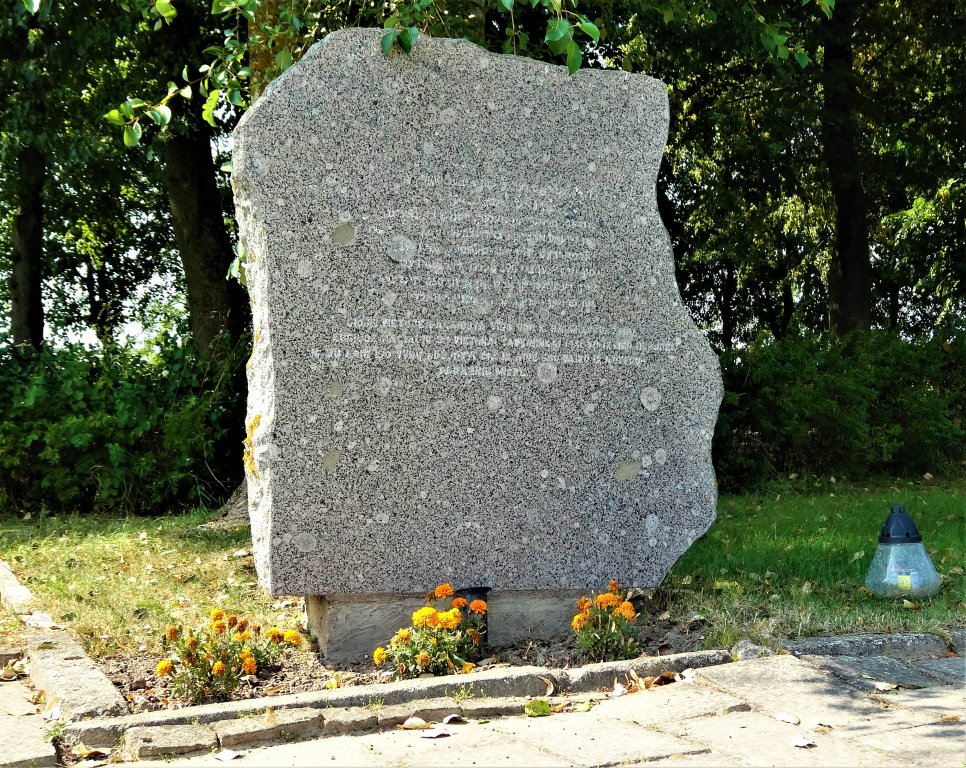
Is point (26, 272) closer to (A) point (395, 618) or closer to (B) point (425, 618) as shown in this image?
(A) point (395, 618)

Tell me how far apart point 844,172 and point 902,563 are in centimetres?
903

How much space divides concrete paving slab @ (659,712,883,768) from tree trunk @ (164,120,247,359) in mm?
7986

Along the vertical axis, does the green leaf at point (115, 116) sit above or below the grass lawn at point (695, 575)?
above

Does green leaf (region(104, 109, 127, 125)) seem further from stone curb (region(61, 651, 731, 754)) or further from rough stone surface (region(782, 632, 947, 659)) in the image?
rough stone surface (region(782, 632, 947, 659))

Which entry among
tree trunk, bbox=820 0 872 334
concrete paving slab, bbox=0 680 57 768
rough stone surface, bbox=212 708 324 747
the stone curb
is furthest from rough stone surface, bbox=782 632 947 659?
tree trunk, bbox=820 0 872 334

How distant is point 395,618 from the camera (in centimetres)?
480

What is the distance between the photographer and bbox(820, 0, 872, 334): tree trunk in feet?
41.1

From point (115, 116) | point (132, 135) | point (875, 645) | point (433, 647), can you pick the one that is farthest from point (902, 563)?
point (115, 116)

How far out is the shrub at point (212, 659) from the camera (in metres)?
3.91

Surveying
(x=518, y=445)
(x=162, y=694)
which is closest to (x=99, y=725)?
(x=162, y=694)

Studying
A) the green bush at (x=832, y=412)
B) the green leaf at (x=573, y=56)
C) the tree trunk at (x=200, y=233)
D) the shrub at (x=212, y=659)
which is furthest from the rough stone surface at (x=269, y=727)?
the green bush at (x=832, y=412)

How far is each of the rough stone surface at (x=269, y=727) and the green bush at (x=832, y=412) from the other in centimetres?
762

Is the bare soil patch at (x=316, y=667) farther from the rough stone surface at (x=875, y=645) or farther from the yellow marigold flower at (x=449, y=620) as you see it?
the rough stone surface at (x=875, y=645)

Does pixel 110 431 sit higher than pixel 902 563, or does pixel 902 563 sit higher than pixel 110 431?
pixel 110 431
